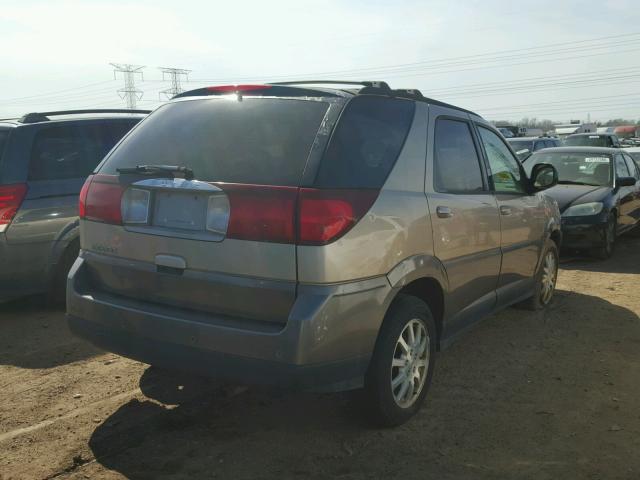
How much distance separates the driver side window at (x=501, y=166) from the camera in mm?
4695

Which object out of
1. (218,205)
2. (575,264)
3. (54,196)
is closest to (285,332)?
(218,205)

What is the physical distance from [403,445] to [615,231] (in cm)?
694

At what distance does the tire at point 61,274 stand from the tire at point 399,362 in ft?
11.2

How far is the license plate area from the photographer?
119 inches

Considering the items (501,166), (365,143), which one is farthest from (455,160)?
(365,143)

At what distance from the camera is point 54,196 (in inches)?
217

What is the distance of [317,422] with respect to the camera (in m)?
3.56

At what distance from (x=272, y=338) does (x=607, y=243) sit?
23.3ft

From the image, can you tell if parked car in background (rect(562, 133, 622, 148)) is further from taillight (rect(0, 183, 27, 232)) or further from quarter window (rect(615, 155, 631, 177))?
taillight (rect(0, 183, 27, 232))

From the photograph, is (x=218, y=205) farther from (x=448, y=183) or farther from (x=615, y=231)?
(x=615, y=231)

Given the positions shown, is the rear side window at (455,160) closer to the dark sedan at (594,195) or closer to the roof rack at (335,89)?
the roof rack at (335,89)

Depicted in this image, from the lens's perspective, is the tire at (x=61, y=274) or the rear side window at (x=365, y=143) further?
the tire at (x=61, y=274)

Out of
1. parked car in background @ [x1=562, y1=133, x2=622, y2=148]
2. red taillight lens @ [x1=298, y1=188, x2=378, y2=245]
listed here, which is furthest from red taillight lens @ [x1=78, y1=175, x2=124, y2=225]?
parked car in background @ [x1=562, y1=133, x2=622, y2=148]

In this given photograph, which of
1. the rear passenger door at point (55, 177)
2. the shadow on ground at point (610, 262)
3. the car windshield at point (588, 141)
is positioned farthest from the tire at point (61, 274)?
the car windshield at point (588, 141)
